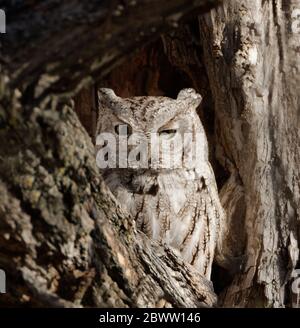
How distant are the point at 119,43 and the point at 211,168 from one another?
118cm

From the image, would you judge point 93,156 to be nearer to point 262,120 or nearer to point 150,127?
point 150,127

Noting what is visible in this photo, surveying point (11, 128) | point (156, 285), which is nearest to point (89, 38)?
point (11, 128)

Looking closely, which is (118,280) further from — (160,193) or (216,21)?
(216,21)

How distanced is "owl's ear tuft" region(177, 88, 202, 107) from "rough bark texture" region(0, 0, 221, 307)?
2.11 ft

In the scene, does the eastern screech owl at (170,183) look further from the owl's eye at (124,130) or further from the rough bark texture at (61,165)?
the rough bark texture at (61,165)

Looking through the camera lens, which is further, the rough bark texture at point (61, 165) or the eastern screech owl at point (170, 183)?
the eastern screech owl at point (170, 183)

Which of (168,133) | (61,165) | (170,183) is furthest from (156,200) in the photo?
(61,165)

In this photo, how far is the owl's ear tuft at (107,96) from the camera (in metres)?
2.42

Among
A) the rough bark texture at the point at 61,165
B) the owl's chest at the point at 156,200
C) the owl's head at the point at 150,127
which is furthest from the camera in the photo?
the owl's chest at the point at 156,200

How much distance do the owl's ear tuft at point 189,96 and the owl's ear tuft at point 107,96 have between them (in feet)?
0.76

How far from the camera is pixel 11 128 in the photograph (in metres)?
1.48

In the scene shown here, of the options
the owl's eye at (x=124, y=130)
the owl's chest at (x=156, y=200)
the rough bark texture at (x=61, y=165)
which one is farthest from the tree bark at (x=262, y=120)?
the rough bark texture at (x=61, y=165)

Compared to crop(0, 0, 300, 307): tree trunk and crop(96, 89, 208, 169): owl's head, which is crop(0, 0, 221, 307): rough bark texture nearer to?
crop(0, 0, 300, 307): tree trunk

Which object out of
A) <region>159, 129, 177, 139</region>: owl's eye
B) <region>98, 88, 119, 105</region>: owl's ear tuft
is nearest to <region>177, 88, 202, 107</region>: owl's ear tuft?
<region>159, 129, 177, 139</region>: owl's eye
